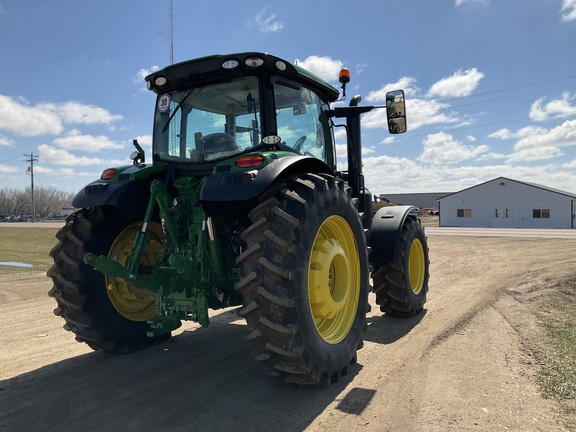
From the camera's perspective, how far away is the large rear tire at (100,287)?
13.7 ft

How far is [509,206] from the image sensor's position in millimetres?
40750

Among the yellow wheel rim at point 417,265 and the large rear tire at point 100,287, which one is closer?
the large rear tire at point 100,287

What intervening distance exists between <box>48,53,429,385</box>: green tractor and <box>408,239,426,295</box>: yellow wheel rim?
2226 millimetres

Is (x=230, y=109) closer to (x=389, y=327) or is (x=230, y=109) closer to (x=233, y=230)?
(x=233, y=230)

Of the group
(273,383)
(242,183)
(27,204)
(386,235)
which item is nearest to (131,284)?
(273,383)

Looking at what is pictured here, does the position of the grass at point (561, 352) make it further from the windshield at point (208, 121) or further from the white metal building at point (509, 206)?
the white metal building at point (509, 206)

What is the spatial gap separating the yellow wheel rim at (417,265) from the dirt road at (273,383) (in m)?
0.53

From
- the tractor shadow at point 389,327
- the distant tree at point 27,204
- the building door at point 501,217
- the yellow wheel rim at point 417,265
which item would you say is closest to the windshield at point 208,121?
the tractor shadow at point 389,327

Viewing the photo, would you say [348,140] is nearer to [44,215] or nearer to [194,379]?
[194,379]

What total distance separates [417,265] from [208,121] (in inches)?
157

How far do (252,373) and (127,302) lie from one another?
5.23 ft

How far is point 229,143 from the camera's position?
4.27 m

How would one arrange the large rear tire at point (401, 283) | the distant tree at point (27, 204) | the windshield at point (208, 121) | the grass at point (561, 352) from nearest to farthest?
1. the grass at point (561, 352)
2. the windshield at point (208, 121)
3. the large rear tire at point (401, 283)
4. the distant tree at point (27, 204)

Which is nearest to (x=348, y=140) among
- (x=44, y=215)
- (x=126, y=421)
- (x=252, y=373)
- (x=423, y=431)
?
(x=252, y=373)
